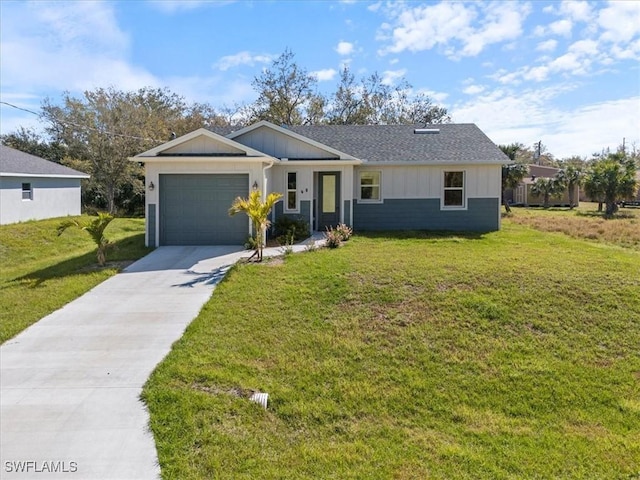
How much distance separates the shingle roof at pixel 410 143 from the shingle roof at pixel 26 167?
9022 millimetres

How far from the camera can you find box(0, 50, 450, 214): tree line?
2903cm

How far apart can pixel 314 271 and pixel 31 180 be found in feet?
57.3

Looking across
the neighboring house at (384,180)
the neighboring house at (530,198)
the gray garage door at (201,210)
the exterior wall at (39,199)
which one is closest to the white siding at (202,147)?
the gray garage door at (201,210)

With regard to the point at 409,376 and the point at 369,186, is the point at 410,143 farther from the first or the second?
the point at 409,376

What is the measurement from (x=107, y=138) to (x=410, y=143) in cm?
2031

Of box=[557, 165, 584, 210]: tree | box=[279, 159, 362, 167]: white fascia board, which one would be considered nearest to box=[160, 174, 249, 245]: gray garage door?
box=[279, 159, 362, 167]: white fascia board

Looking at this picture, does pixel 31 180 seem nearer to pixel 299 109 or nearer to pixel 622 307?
pixel 299 109

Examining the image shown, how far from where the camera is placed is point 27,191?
68.6 ft

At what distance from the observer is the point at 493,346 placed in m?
6.70

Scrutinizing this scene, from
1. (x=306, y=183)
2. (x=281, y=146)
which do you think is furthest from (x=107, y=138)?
(x=306, y=183)

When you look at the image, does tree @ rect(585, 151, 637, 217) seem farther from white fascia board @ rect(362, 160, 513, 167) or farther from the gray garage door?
the gray garage door

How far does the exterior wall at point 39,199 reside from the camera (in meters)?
19.3

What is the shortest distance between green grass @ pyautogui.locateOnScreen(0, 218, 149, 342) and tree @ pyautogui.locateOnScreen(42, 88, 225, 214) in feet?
27.2

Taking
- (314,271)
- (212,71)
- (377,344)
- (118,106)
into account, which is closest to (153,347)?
(377,344)
